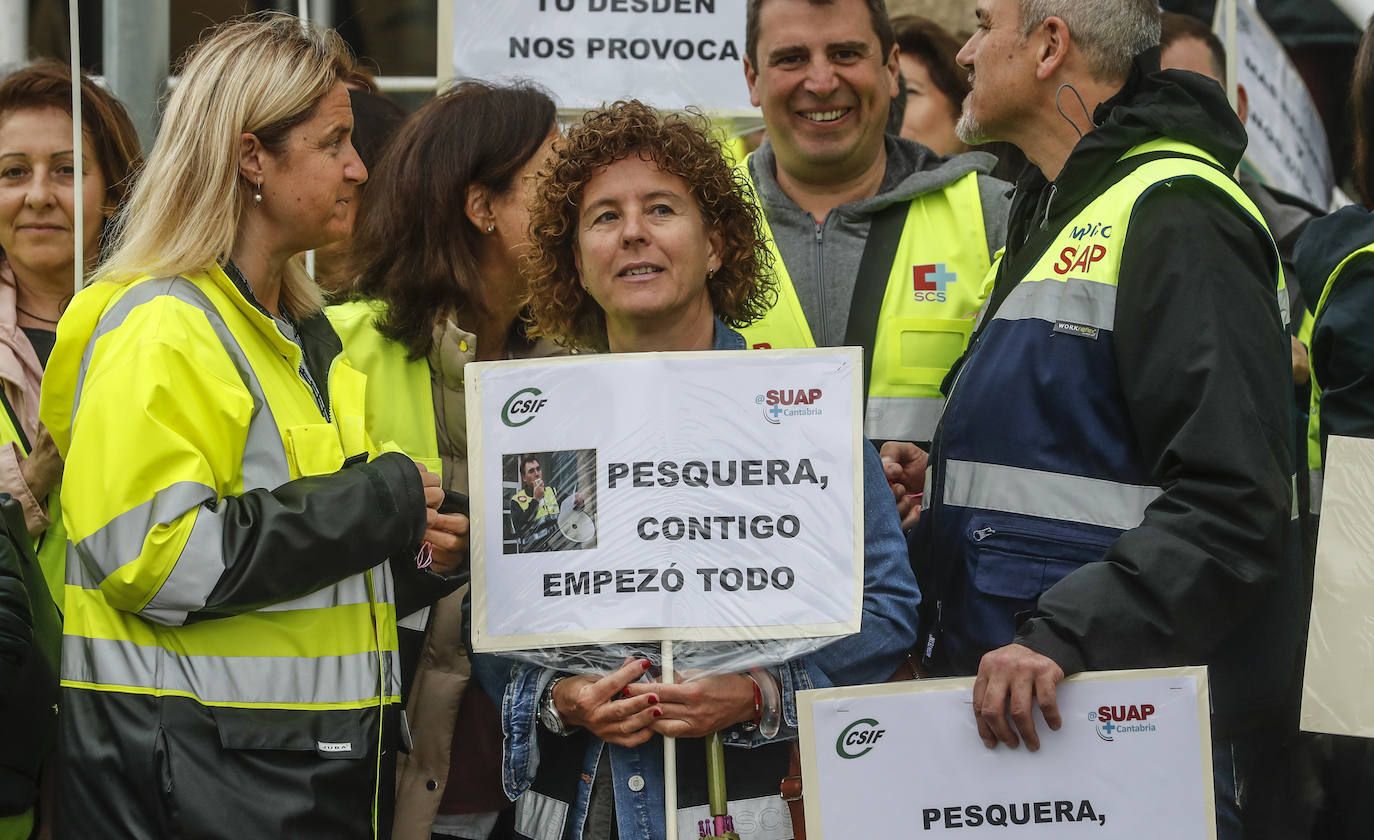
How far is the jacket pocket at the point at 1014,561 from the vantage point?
300 centimetres

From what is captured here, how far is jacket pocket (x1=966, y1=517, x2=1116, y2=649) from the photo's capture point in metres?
3.00

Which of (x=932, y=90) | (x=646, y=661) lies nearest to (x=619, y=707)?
(x=646, y=661)

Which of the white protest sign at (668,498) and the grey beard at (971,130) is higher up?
the grey beard at (971,130)

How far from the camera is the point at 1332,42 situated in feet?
24.9

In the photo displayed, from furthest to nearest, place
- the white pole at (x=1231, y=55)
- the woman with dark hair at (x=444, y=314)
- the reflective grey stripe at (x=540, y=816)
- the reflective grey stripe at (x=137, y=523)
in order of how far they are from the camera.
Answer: the white pole at (x=1231, y=55), the woman with dark hair at (x=444, y=314), the reflective grey stripe at (x=540, y=816), the reflective grey stripe at (x=137, y=523)

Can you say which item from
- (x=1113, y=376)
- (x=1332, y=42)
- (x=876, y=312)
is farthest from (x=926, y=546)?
(x=1332, y=42)

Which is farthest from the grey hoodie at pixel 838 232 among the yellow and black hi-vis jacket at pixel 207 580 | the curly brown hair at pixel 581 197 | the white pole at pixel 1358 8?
the white pole at pixel 1358 8

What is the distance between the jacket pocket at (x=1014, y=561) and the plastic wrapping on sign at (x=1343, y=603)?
1.45 ft

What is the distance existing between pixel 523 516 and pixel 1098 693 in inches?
43.0

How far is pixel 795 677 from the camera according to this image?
297 cm

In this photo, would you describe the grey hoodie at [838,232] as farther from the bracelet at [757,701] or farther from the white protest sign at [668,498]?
the bracelet at [757,701]

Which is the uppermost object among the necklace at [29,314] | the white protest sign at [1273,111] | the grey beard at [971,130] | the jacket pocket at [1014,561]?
the white protest sign at [1273,111]

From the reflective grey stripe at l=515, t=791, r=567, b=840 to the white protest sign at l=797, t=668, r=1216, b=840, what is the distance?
0.55m

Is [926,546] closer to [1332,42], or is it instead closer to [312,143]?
[312,143]
